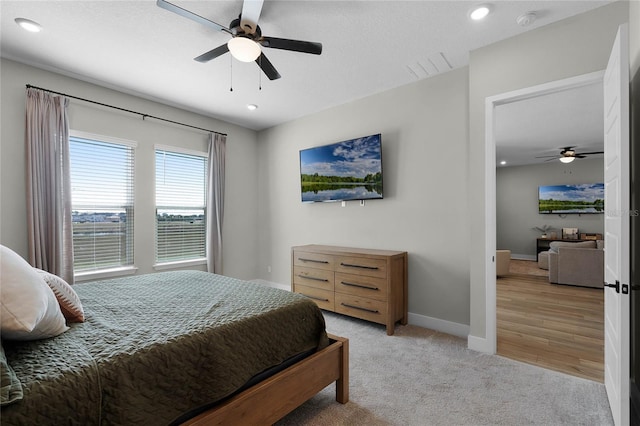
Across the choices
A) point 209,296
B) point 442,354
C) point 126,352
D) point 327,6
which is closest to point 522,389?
point 442,354

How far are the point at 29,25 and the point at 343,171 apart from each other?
3.21 meters

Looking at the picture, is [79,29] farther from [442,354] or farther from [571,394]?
[571,394]

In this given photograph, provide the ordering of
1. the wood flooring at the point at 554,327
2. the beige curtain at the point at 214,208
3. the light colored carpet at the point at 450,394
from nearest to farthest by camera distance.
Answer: the light colored carpet at the point at 450,394
the wood flooring at the point at 554,327
the beige curtain at the point at 214,208

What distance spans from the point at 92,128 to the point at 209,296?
2763mm

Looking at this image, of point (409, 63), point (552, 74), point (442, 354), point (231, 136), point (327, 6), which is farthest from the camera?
point (231, 136)

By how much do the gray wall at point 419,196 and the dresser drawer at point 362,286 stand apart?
0.49 metres

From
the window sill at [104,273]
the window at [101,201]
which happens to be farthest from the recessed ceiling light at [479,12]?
the window sill at [104,273]

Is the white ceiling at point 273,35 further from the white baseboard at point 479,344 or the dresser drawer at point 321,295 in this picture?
the white baseboard at point 479,344

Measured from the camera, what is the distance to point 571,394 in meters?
2.05

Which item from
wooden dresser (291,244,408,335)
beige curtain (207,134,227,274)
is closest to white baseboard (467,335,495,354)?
wooden dresser (291,244,408,335)

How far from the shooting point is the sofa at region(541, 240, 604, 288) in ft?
16.2

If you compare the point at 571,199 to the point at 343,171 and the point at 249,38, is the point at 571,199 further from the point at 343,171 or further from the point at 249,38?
the point at 249,38

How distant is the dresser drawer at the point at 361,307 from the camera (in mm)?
3158

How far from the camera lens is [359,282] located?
332 centimetres
